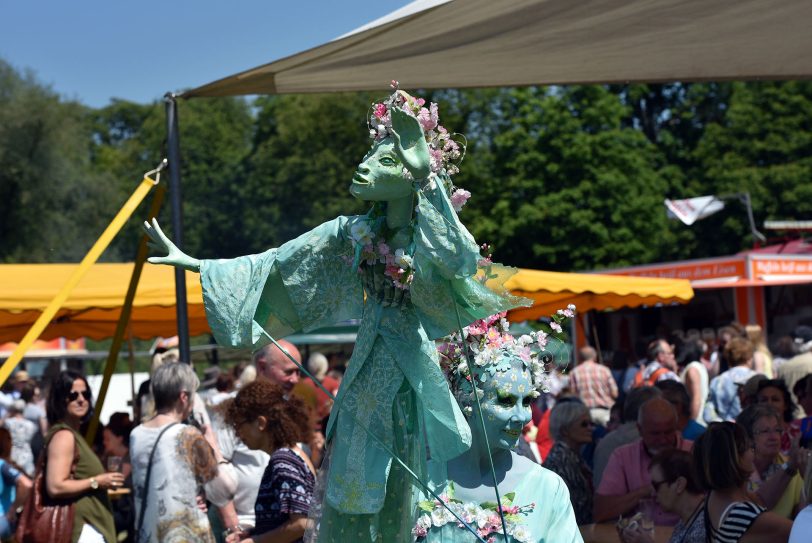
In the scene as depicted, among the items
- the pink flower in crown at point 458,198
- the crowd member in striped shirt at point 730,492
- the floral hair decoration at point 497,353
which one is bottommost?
the crowd member in striped shirt at point 730,492

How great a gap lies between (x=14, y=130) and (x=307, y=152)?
35.5 feet

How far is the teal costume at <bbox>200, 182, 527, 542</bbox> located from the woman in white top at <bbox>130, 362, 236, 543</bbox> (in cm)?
201

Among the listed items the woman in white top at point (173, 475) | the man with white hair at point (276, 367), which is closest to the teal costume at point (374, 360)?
the woman in white top at point (173, 475)

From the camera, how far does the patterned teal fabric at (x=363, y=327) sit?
3.18 metres

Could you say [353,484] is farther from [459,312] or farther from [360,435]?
[459,312]

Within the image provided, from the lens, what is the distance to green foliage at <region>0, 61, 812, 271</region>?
3441 cm

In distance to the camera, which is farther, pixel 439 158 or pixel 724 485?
pixel 724 485

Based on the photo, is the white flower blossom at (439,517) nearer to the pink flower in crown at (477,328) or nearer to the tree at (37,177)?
the pink flower in crown at (477,328)

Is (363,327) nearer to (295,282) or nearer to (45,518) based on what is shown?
(295,282)

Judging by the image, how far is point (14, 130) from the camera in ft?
124

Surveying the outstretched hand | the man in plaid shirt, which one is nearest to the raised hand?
the outstretched hand

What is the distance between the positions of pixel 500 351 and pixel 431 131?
748mm

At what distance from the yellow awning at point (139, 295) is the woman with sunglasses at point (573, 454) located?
260cm

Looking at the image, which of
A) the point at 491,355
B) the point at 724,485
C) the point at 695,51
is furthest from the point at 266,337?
the point at 695,51
